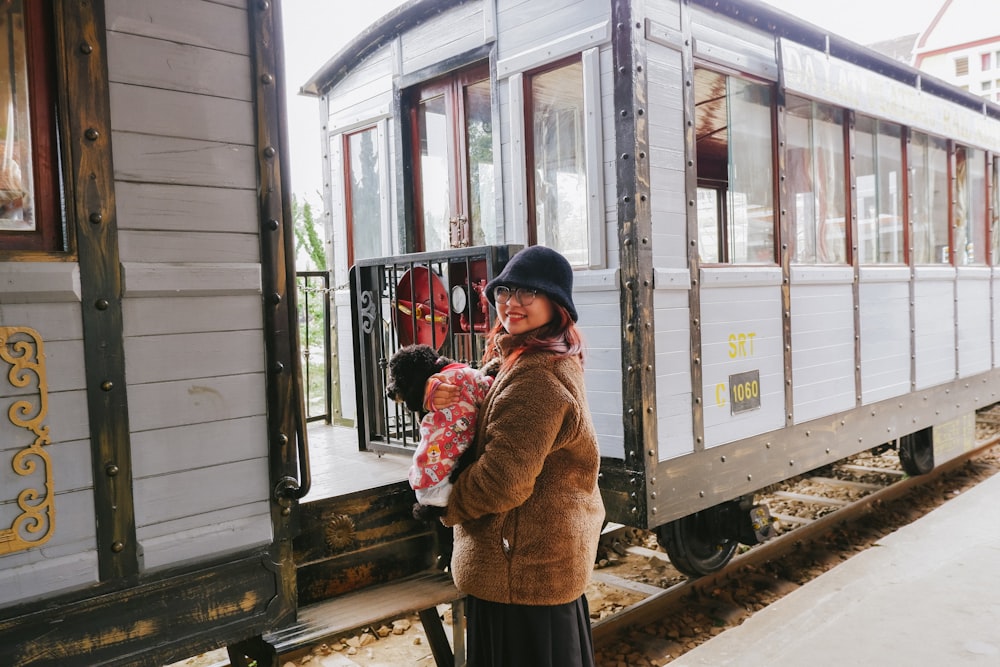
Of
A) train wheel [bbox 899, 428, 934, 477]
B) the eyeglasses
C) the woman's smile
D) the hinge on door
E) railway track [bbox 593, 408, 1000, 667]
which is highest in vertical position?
the hinge on door

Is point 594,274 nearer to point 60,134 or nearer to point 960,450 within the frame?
point 60,134

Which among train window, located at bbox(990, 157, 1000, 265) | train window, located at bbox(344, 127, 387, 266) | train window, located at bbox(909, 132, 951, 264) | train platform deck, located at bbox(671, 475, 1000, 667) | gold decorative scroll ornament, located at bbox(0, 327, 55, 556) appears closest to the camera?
gold decorative scroll ornament, located at bbox(0, 327, 55, 556)

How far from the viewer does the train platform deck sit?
3.27 meters

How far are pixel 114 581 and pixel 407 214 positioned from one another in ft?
9.54

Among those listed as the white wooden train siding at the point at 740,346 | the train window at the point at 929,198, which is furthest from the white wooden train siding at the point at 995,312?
the white wooden train siding at the point at 740,346

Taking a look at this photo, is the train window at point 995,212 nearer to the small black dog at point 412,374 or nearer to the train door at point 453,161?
the train door at point 453,161

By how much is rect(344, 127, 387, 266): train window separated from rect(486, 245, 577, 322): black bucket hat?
270 centimetres

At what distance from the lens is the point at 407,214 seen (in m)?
4.52

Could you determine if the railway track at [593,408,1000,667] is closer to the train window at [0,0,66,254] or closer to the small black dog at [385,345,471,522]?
the small black dog at [385,345,471,522]

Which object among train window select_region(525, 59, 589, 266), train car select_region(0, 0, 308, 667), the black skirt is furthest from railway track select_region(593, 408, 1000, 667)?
train car select_region(0, 0, 308, 667)

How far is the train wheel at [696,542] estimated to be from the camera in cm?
421

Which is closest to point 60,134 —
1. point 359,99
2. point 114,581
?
point 114,581

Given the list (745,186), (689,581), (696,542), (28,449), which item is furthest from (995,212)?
(28,449)

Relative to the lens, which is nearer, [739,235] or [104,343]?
[104,343]
